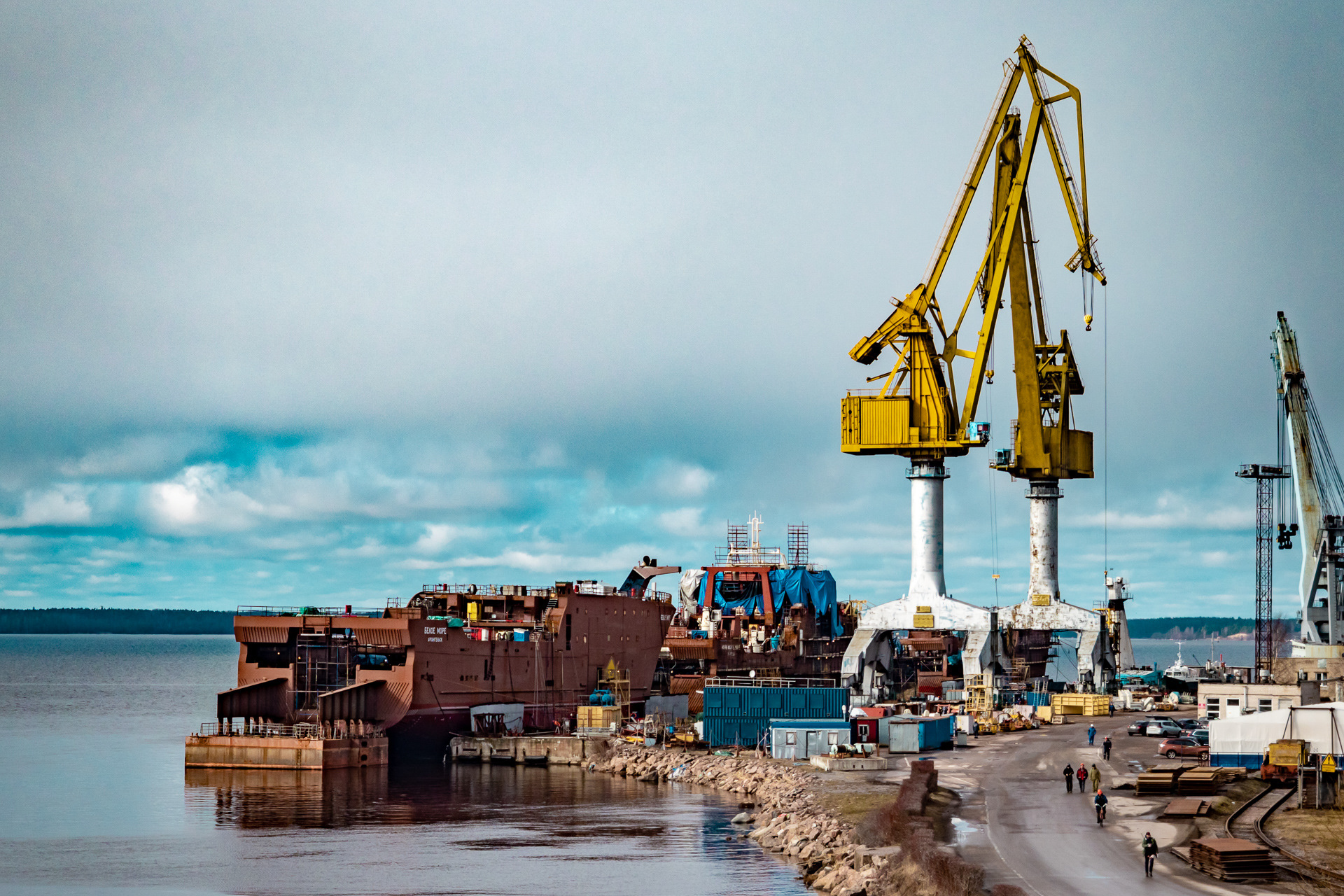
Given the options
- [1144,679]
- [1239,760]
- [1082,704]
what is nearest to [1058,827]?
[1239,760]

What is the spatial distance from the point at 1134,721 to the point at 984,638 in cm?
870

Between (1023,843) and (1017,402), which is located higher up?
(1017,402)

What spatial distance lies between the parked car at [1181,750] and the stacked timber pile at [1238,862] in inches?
860

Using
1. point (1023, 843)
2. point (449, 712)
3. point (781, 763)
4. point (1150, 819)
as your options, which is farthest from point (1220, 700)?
point (449, 712)

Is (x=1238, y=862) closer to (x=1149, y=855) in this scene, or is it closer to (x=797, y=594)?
(x=1149, y=855)

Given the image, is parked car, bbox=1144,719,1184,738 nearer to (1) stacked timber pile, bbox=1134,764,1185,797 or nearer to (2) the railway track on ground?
(1) stacked timber pile, bbox=1134,764,1185,797

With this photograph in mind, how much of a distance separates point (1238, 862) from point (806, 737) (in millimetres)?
28009

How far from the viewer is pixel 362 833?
49500 mm

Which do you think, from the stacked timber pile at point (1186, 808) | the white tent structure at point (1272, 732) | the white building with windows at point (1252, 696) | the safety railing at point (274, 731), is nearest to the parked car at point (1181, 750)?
the white building with windows at point (1252, 696)

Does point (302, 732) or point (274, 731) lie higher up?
point (302, 732)

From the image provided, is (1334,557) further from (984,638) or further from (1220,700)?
(1220,700)

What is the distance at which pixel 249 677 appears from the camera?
227 ft

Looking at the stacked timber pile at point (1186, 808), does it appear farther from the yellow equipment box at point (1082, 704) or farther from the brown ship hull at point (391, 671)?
the yellow equipment box at point (1082, 704)

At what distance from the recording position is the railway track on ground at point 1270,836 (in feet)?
108
